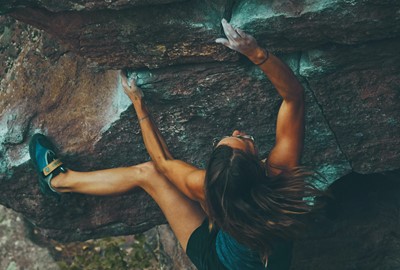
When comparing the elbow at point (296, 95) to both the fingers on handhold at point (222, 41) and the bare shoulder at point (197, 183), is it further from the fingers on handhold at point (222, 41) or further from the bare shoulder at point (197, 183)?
the bare shoulder at point (197, 183)

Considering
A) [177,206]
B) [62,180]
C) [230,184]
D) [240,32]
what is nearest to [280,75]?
[240,32]

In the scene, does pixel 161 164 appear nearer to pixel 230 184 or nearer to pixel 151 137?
pixel 151 137

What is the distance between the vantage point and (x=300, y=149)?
14.6ft

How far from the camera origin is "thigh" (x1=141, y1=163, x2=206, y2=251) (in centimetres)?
483

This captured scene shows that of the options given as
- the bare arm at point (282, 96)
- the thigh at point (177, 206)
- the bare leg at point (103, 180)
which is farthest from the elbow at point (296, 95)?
the bare leg at point (103, 180)

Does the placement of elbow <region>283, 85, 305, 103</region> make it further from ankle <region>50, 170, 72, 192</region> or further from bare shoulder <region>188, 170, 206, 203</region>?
ankle <region>50, 170, 72, 192</region>

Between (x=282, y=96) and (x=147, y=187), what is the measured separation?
1188 mm

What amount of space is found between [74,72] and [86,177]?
733 millimetres

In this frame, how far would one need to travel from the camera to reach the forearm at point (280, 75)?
13.6ft

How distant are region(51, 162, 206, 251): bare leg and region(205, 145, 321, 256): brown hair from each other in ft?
1.65

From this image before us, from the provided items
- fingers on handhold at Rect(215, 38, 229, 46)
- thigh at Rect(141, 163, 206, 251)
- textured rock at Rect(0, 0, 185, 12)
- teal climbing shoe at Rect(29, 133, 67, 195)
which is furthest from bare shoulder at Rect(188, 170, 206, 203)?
textured rock at Rect(0, 0, 185, 12)

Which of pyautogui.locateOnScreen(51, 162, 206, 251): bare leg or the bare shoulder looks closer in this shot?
the bare shoulder

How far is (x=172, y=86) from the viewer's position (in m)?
4.71

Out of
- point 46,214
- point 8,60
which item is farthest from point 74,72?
point 46,214
